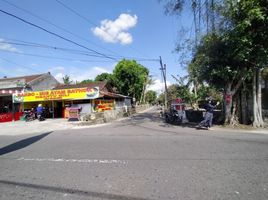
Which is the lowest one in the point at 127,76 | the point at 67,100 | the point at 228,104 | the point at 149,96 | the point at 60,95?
the point at 228,104

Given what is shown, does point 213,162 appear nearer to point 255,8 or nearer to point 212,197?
point 212,197

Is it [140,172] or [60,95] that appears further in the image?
[60,95]

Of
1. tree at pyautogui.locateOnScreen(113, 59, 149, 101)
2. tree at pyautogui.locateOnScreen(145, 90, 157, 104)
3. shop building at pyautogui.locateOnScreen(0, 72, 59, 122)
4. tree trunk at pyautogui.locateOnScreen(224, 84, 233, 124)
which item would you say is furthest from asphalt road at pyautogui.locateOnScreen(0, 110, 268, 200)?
tree at pyautogui.locateOnScreen(145, 90, 157, 104)

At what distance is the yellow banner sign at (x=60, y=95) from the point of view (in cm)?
2408

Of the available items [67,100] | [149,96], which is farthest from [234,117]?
[149,96]

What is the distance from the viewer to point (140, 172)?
5.54m

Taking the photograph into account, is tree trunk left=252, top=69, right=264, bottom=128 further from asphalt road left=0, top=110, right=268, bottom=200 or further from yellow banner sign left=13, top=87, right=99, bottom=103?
yellow banner sign left=13, top=87, right=99, bottom=103

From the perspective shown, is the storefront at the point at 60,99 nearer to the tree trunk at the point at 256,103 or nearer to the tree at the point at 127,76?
the tree trunk at the point at 256,103

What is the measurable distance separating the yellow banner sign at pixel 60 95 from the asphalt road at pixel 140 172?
15552mm

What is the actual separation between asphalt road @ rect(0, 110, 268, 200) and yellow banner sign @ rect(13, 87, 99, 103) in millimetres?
15552

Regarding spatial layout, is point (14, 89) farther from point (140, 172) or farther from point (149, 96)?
point (149, 96)

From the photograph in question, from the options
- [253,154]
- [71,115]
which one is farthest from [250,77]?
[71,115]

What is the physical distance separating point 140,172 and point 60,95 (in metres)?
21.5

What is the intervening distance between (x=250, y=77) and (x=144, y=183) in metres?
11.9
